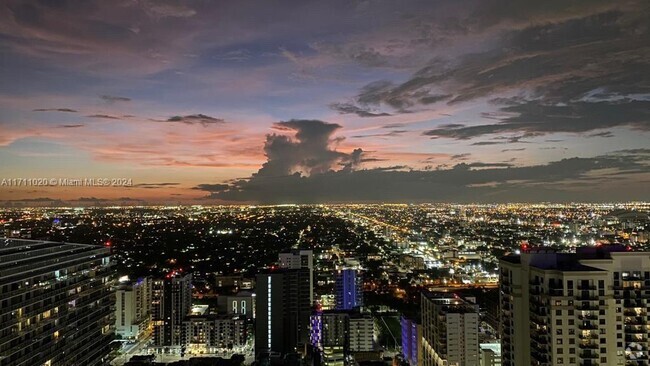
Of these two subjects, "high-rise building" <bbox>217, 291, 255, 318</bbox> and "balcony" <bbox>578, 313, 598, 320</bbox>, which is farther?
"high-rise building" <bbox>217, 291, 255, 318</bbox>

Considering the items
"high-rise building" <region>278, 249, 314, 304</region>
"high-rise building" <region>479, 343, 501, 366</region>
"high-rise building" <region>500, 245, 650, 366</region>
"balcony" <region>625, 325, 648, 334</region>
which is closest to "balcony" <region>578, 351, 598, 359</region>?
"high-rise building" <region>500, 245, 650, 366</region>

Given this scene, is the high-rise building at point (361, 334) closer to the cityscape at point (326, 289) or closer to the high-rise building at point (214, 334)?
the cityscape at point (326, 289)

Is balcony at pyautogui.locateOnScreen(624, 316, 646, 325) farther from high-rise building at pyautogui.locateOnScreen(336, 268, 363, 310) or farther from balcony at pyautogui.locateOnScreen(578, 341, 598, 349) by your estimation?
high-rise building at pyautogui.locateOnScreen(336, 268, 363, 310)

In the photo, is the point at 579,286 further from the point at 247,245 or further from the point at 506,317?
the point at 247,245

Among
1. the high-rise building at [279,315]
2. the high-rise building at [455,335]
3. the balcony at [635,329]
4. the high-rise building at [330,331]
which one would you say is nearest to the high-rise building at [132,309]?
the high-rise building at [279,315]

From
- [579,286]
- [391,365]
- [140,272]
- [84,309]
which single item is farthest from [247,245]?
[579,286]

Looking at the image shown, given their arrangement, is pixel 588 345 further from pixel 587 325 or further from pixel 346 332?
pixel 346 332

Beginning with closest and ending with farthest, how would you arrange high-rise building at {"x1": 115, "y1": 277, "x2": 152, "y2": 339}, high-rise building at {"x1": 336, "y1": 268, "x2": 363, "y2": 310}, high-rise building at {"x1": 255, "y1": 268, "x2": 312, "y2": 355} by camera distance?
1. high-rise building at {"x1": 255, "y1": 268, "x2": 312, "y2": 355}
2. high-rise building at {"x1": 115, "y1": 277, "x2": 152, "y2": 339}
3. high-rise building at {"x1": 336, "y1": 268, "x2": 363, "y2": 310}
